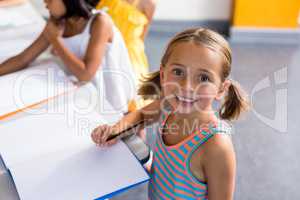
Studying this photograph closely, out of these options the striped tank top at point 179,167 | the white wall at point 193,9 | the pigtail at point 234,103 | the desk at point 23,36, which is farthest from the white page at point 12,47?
the white wall at point 193,9

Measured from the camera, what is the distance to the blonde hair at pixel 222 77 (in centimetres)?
79

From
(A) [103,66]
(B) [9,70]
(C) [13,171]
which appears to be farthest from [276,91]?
(C) [13,171]

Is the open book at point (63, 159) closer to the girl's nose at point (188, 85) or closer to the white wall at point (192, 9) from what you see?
the girl's nose at point (188, 85)

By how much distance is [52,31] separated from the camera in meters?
1.30

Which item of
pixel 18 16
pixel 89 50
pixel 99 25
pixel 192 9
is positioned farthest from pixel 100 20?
pixel 192 9

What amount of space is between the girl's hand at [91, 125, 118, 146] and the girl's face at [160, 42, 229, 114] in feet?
0.60

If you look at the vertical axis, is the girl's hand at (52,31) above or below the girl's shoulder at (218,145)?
above

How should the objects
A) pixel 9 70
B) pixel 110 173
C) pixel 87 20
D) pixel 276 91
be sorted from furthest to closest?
pixel 276 91 → pixel 87 20 → pixel 9 70 → pixel 110 173

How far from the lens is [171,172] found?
2.88 feet

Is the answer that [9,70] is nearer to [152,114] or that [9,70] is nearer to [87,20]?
[87,20]

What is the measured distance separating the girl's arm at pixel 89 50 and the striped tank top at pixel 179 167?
1.37 feet

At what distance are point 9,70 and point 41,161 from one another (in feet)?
1.54

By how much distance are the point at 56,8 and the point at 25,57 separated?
0.20m

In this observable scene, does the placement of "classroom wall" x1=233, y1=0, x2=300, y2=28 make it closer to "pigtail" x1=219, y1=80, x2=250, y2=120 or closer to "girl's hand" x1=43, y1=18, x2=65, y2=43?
"girl's hand" x1=43, y1=18, x2=65, y2=43
